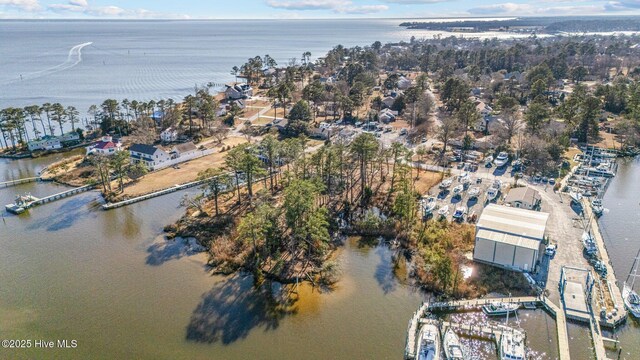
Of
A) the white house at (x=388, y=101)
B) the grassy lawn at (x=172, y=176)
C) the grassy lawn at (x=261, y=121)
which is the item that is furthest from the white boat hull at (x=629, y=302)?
the grassy lawn at (x=261, y=121)

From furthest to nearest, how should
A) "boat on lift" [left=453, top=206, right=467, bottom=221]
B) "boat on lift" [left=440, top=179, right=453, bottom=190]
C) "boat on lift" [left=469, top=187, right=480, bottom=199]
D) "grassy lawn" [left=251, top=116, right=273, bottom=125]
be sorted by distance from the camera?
1. "grassy lawn" [left=251, top=116, right=273, bottom=125]
2. "boat on lift" [left=440, top=179, right=453, bottom=190]
3. "boat on lift" [left=469, top=187, right=480, bottom=199]
4. "boat on lift" [left=453, top=206, right=467, bottom=221]

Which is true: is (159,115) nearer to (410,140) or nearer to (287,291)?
(410,140)

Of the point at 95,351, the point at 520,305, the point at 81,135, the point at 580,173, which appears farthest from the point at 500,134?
the point at 81,135

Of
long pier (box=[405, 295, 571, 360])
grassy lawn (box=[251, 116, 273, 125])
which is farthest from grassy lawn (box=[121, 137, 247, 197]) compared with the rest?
long pier (box=[405, 295, 571, 360])

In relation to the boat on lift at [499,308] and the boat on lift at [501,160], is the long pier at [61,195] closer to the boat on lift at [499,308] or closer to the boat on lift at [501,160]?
the boat on lift at [499,308]

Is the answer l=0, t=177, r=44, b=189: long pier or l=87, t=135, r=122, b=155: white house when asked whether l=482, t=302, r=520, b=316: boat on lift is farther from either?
l=0, t=177, r=44, b=189: long pier

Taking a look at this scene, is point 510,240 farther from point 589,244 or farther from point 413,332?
point 413,332

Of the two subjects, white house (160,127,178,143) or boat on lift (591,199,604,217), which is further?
white house (160,127,178,143)
